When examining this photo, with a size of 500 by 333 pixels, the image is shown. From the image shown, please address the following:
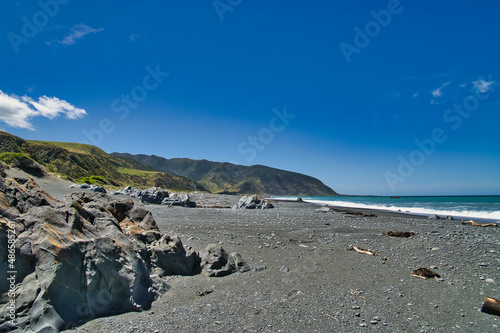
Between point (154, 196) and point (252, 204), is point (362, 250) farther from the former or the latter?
point (154, 196)

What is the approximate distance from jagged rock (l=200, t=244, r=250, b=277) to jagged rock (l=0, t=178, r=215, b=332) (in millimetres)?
2002

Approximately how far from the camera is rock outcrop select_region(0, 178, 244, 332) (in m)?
5.14

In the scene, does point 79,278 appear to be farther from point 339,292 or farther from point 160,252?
point 339,292

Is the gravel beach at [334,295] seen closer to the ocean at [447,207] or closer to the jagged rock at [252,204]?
the ocean at [447,207]

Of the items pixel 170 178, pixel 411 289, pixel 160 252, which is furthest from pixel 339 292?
pixel 170 178

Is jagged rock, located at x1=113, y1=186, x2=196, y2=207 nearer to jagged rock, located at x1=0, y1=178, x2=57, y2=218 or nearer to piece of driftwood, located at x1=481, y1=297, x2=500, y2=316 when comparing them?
jagged rock, located at x1=0, y1=178, x2=57, y2=218

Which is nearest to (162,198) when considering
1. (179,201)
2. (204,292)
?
(179,201)

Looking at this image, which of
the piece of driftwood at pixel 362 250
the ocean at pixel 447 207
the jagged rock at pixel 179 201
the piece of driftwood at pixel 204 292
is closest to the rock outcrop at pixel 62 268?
the piece of driftwood at pixel 204 292

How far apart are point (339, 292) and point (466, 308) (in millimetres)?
3441

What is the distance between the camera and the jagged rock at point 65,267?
516 centimetres

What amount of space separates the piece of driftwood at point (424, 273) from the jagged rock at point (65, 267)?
31.1 feet

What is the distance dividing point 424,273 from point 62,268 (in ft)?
39.2

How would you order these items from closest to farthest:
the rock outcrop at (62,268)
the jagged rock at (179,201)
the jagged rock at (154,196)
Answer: the rock outcrop at (62,268), the jagged rock at (179,201), the jagged rock at (154,196)

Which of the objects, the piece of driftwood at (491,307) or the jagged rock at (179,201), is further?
the jagged rock at (179,201)
